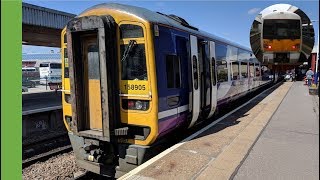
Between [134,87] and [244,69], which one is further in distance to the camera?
[244,69]

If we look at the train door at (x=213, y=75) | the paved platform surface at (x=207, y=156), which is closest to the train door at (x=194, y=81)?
the paved platform surface at (x=207, y=156)

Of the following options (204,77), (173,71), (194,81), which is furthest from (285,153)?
(204,77)

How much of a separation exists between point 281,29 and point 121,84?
11.0 ft

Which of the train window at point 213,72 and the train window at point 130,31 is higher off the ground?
the train window at point 130,31

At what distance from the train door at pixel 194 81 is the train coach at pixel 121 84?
0.95 ft

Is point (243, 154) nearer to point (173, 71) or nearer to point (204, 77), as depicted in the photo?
point (173, 71)

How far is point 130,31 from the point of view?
19.6 ft

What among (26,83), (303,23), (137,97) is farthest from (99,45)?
(26,83)

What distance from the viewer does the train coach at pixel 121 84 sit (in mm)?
5891

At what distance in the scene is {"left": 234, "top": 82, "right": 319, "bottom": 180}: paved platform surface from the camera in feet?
17.1

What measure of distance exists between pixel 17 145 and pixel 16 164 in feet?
0.86

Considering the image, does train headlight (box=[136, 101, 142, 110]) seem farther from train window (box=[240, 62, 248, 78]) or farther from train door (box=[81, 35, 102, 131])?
train window (box=[240, 62, 248, 78])

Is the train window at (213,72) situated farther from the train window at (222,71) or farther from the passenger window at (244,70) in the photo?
the passenger window at (244,70)

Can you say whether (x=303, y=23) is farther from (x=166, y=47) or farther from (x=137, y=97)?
(x=137, y=97)
